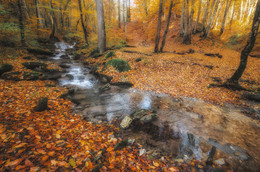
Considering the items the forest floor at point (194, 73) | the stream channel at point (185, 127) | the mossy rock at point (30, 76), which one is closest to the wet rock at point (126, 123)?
the stream channel at point (185, 127)

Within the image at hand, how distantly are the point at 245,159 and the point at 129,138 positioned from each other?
11.0 feet

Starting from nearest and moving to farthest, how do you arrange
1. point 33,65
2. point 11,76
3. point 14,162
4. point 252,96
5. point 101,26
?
point 14,162 < point 252,96 < point 11,76 < point 33,65 < point 101,26

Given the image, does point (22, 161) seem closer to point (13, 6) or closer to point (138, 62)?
point (138, 62)

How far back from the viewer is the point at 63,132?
3.16 m

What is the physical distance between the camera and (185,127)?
168 inches

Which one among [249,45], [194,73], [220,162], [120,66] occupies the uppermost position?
[249,45]

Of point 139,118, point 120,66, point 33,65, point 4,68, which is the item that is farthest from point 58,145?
point 33,65

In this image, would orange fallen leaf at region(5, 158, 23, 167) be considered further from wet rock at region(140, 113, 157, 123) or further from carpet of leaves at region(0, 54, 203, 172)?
wet rock at region(140, 113, 157, 123)

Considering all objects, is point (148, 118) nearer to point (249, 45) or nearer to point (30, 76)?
point (249, 45)

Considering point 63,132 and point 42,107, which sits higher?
point 42,107

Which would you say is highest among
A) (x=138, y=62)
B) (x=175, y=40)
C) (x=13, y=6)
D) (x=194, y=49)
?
(x=13, y=6)

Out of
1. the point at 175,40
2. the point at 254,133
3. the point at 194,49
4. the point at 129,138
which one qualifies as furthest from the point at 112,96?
the point at 175,40

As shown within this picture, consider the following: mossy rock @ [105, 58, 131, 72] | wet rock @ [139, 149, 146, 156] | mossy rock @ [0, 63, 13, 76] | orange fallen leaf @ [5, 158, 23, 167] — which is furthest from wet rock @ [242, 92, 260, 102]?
mossy rock @ [0, 63, 13, 76]

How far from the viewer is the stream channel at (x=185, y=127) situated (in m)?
3.20
